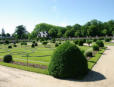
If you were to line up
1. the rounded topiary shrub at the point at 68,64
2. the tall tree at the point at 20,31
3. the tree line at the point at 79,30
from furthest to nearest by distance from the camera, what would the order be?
the tall tree at the point at 20,31 < the tree line at the point at 79,30 < the rounded topiary shrub at the point at 68,64

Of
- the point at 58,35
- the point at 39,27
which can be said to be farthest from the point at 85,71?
the point at 39,27

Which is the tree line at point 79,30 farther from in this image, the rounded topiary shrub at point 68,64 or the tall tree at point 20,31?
the rounded topiary shrub at point 68,64

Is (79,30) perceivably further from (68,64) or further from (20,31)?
(68,64)

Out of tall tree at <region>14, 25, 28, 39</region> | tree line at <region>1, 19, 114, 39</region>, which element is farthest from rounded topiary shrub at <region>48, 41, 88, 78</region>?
tall tree at <region>14, 25, 28, 39</region>

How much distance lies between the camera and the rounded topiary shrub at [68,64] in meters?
8.22

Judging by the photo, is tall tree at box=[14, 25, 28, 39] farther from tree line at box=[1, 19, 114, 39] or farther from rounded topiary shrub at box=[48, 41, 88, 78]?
rounded topiary shrub at box=[48, 41, 88, 78]

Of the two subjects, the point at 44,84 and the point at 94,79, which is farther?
the point at 94,79

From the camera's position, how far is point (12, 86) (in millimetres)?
7059

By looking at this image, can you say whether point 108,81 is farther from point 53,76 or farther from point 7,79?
point 7,79

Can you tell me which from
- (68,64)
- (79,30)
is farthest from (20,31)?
(68,64)

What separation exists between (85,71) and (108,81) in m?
1.81

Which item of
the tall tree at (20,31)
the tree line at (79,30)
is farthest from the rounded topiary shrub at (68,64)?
the tall tree at (20,31)

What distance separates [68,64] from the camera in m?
8.24

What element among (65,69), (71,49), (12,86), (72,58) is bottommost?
(12,86)
